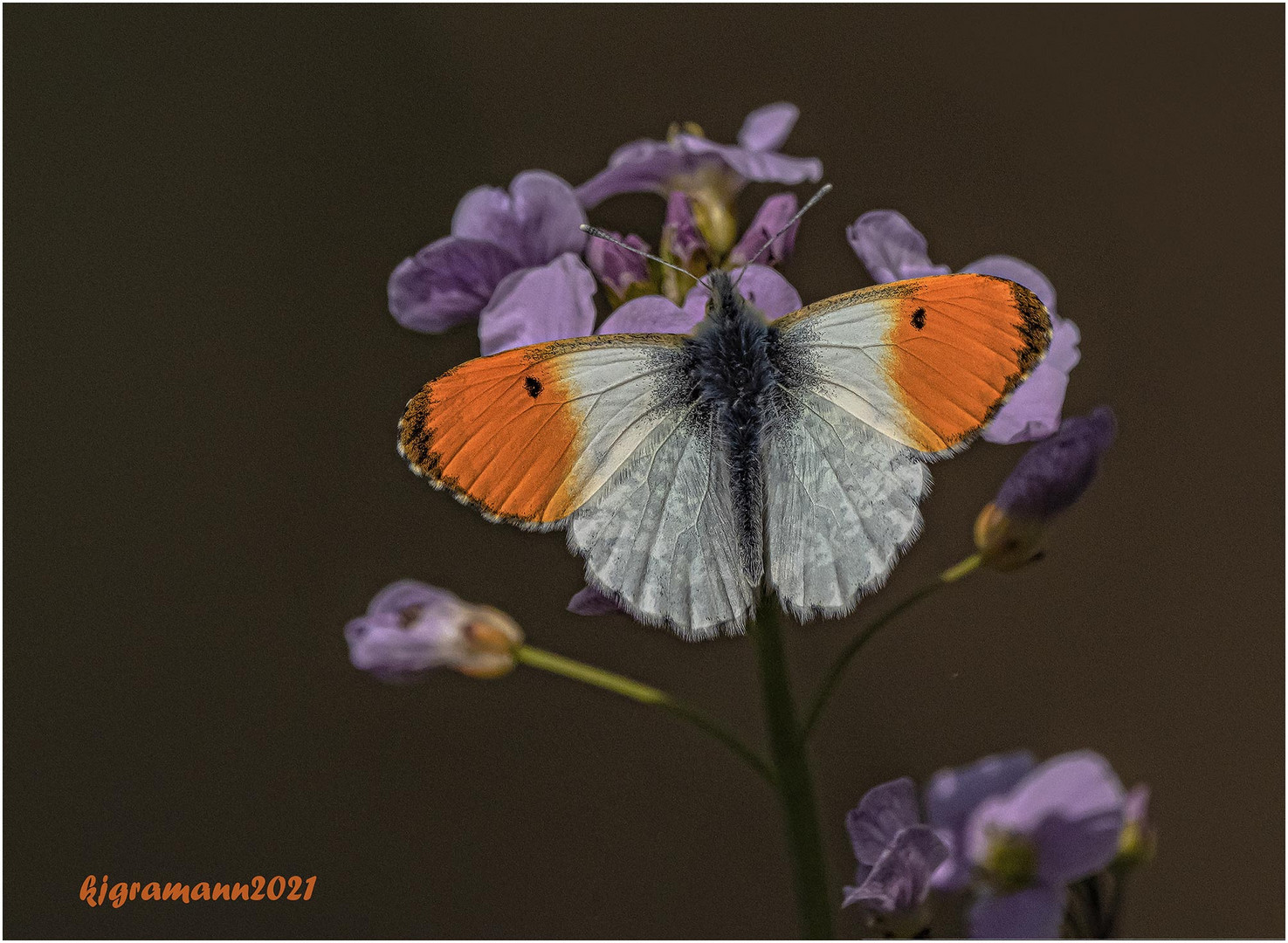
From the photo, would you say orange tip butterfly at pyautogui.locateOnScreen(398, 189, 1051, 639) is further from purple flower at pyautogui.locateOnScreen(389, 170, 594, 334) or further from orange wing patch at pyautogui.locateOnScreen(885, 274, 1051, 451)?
purple flower at pyautogui.locateOnScreen(389, 170, 594, 334)

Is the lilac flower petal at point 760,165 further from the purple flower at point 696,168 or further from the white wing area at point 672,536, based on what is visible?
the white wing area at point 672,536

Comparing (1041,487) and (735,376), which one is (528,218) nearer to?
(735,376)

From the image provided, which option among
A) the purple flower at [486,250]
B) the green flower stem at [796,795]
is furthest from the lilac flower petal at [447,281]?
the green flower stem at [796,795]

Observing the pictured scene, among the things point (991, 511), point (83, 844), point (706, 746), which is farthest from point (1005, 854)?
point (83, 844)

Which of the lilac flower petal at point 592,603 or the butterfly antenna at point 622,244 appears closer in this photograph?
the lilac flower petal at point 592,603

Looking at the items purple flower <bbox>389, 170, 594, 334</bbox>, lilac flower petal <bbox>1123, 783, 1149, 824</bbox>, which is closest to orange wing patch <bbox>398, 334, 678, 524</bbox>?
purple flower <bbox>389, 170, 594, 334</bbox>

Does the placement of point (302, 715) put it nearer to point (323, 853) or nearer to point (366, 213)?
point (323, 853)

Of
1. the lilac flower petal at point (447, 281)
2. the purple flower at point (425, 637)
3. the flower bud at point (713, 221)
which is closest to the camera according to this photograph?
the purple flower at point (425, 637)
